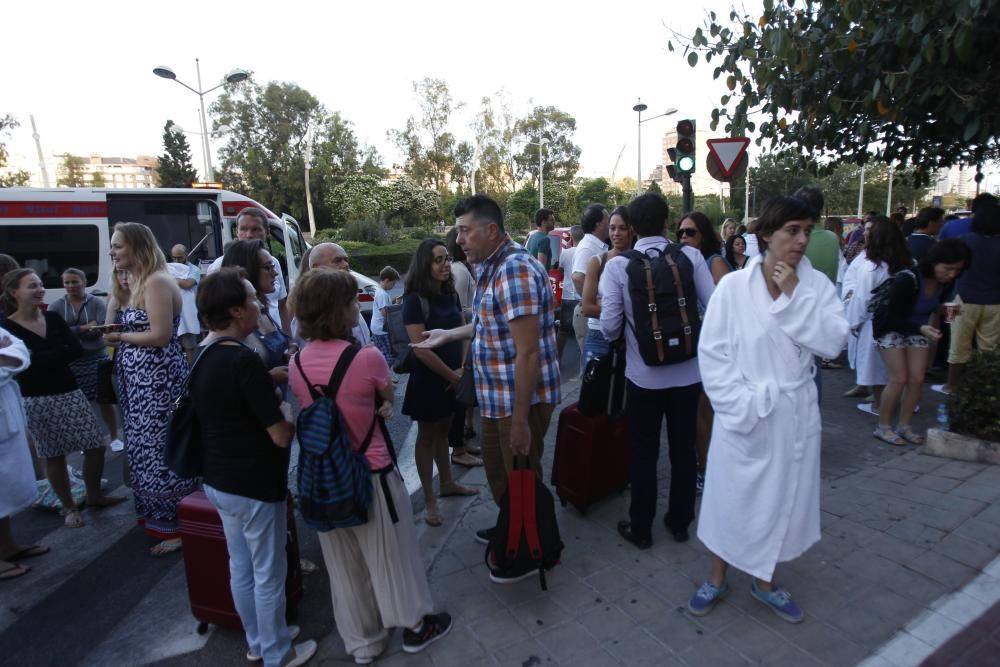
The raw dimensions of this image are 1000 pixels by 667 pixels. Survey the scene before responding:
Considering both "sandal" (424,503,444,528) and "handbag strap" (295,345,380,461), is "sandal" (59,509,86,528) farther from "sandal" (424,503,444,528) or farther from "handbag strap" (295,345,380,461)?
"handbag strap" (295,345,380,461)

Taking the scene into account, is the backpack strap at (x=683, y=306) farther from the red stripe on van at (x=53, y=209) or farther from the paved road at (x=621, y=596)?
the red stripe on van at (x=53, y=209)

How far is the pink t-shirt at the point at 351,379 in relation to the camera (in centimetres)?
234

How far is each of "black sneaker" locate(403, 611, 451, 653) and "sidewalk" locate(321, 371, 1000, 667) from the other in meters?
0.04

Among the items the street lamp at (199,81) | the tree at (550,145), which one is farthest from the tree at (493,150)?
the street lamp at (199,81)

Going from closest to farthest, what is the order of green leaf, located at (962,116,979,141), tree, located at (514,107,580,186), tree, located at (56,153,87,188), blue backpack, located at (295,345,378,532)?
blue backpack, located at (295,345,378,532) → green leaf, located at (962,116,979,141) → tree, located at (514,107,580,186) → tree, located at (56,153,87,188)

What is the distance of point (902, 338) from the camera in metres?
4.58

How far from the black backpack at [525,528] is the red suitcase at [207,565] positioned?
109 cm

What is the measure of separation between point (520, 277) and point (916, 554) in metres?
2.48

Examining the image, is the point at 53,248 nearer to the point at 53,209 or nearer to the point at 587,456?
the point at 53,209

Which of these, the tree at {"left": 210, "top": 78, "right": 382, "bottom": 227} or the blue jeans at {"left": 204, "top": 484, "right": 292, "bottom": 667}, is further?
the tree at {"left": 210, "top": 78, "right": 382, "bottom": 227}

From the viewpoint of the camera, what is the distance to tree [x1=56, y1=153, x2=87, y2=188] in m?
58.3

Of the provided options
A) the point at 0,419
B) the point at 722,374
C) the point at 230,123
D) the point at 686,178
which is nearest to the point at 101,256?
the point at 0,419

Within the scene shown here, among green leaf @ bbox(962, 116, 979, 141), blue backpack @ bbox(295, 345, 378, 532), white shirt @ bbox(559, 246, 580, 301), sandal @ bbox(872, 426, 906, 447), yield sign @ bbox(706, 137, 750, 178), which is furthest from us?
white shirt @ bbox(559, 246, 580, 301)

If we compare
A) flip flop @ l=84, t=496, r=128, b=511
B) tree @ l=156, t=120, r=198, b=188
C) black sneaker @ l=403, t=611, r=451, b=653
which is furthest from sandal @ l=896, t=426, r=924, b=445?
tree @ l=156, t=120, r=198, b=188
